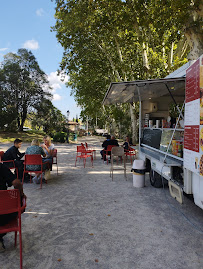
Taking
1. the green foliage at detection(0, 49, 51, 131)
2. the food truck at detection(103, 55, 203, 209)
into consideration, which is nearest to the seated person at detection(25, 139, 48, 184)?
the food truck at detection(103, 55, 203, 209)

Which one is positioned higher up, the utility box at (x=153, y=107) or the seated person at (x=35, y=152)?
the utility box at (x=153, y=107)

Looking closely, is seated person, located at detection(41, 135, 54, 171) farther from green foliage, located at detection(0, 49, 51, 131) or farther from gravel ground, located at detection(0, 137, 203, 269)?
green foliage, located at detection(0, 49, 51, 131)

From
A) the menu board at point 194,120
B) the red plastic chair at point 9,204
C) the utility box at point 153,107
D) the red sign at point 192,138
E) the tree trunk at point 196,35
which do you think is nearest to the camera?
the red plastic chair at point 9,204

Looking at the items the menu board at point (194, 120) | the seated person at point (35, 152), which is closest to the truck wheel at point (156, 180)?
the menu board at point (194, 120)

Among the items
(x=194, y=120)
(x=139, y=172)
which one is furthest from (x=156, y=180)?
(x=194, y=120)

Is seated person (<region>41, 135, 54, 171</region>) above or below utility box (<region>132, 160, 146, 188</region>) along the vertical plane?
above

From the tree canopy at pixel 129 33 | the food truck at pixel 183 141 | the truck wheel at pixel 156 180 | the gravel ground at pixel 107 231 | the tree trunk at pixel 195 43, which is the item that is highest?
the tree canopy at pixel 129 33

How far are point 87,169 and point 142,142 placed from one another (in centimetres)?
255

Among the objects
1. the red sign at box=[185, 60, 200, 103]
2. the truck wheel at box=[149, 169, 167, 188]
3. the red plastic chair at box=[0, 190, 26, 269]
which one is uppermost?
the red sign at box=[185, 60, 200, 103]

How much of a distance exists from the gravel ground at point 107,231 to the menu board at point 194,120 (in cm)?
112

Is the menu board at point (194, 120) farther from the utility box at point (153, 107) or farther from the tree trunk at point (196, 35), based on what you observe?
the tree trunk at point (196, 35)

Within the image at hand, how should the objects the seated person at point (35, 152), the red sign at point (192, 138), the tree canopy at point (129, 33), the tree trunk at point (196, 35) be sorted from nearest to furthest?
the red sign at point (192, 138) → the seated person at point (35, 152) → the tree trunk at point (196, 35) → the tree canopy at point (129, 33)

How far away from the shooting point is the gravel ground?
2.81 meters

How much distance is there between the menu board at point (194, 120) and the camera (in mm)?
3276
